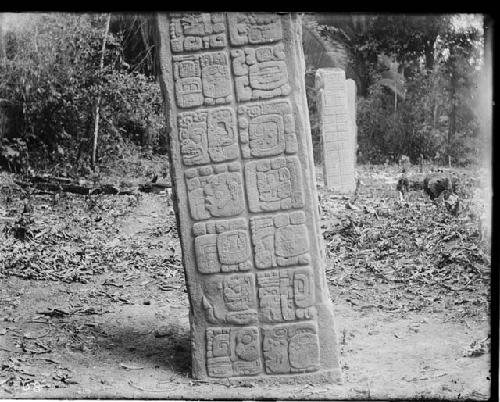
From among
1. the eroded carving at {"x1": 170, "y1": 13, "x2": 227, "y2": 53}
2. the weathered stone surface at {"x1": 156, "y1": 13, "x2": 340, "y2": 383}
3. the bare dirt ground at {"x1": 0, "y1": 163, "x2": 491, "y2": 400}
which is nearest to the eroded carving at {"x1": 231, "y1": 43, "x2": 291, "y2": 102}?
the weathered stone surface at {"x1": 156, "y1": 13, "x2": 340, "y2": 383}

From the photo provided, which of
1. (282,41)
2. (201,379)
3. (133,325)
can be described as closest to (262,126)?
(282,41)

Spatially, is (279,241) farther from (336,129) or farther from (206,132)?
(336,129)

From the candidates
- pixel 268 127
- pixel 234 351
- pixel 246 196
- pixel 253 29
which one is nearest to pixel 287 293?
pixel 234 351

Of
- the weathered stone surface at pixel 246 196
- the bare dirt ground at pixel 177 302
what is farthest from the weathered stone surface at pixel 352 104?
the weathered stone surface at pixel 246 196

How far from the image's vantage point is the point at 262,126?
4031 millimetres

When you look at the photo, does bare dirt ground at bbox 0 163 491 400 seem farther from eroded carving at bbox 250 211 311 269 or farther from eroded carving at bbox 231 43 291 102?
eroded carving at bbox 231 43 291 102

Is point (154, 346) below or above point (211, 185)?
below

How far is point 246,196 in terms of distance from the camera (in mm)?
4094

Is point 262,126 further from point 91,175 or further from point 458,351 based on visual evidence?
point 91,175

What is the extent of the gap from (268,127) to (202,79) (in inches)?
17.9

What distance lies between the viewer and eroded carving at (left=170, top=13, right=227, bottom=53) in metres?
3.97

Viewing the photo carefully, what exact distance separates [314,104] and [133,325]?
11.5 feet

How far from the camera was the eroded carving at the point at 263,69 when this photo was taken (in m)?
3.99

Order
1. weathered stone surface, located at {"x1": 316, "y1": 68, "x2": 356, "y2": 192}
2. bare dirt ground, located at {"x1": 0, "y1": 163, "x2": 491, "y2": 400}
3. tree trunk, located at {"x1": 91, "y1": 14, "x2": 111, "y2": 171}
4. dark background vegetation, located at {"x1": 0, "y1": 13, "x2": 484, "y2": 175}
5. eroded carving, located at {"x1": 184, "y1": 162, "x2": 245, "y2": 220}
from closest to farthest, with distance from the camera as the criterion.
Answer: eroded carving, located at {"x1": 184, "y1": 162, "x2": 245, "y2": 220}, bare dirt ground, located at {"x1": 0, "y1": 163, "x2": 491, "y2": 400}, dark background vegetation, located at {"x1": 0, "y1": 13, "x2": 484, "y2": 175}, tree trunk, located at {"x1": 91, "y1": 14, "x2": 111, "y2": 171}, weathered stone surface, located at {"x1": 316, "y1": 68, "x2": 356, "y2": 192}
